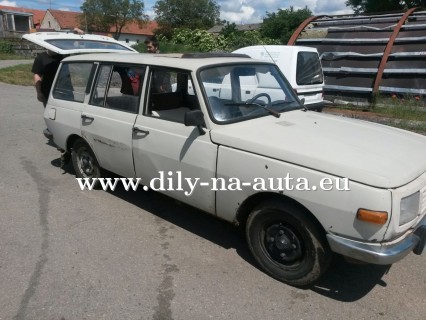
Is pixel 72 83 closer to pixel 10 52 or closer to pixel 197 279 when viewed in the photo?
pixel 197 279

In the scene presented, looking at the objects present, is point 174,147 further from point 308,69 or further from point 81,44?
point 308,69

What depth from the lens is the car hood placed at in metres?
2.75

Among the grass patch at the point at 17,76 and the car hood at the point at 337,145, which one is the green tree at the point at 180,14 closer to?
the grass patch at the point at 17,76

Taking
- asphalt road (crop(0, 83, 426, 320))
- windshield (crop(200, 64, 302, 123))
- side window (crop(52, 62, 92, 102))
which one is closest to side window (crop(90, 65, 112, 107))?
side window (crop(52, 62, 92, 102))

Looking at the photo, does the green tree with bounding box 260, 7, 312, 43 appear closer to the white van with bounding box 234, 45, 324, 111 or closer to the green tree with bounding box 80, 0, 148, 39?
the white van with bounding box 234, 45, 324, 111

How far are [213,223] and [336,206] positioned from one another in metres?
1.87

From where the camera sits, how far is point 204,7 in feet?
266

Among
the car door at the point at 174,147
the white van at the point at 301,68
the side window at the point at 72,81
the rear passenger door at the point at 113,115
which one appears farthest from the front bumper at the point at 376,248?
the white van at the point at 301,68

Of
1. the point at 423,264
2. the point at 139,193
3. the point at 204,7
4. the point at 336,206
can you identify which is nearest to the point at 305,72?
the point at 139,193

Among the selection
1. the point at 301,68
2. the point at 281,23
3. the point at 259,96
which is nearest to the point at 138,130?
the point at 259,96

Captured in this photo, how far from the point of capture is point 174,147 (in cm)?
373

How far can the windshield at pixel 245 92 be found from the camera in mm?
3650

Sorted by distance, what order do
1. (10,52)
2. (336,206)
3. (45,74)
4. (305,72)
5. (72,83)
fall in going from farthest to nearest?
(10,52)
(305,72)
(45,74)
(72,83)
(336,206)

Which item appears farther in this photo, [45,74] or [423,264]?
[45,74]
